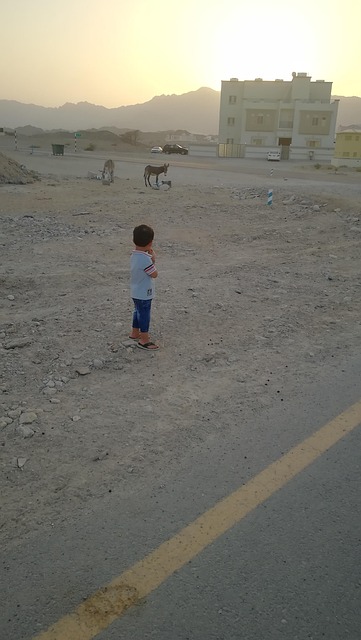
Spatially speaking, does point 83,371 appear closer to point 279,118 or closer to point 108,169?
point 108,169

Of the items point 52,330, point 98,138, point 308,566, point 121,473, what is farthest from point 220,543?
point 98,138

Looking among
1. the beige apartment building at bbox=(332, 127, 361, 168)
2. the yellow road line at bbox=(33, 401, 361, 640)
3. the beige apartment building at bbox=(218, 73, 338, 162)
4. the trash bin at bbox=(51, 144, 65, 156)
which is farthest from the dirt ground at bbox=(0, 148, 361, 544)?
the beige apartment building at bbox=(218, 73, 338, 162)

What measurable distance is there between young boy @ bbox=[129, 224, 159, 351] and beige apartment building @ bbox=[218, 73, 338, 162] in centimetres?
6308

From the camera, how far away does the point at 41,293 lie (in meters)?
6.22

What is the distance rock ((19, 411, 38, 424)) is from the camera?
338cm

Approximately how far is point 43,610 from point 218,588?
2.58 feet

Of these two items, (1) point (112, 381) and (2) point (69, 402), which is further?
(1) point (112, 381)

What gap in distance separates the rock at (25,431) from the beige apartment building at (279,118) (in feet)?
212

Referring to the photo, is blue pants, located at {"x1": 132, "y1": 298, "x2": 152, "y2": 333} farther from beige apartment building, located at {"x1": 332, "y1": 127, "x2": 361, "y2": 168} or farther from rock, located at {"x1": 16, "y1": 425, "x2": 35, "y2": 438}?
beige apartment building, located at {"x1": 332, "y1": 127, "x2": 361, "y2": 168}

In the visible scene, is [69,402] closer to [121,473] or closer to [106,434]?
[106,434]

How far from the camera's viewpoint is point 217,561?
7.79 feet

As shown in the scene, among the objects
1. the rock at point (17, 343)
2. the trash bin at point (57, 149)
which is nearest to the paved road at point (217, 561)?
the rock at point (17, 343)

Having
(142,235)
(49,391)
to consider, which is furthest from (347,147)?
(49,391)

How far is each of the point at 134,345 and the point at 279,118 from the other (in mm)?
69816
